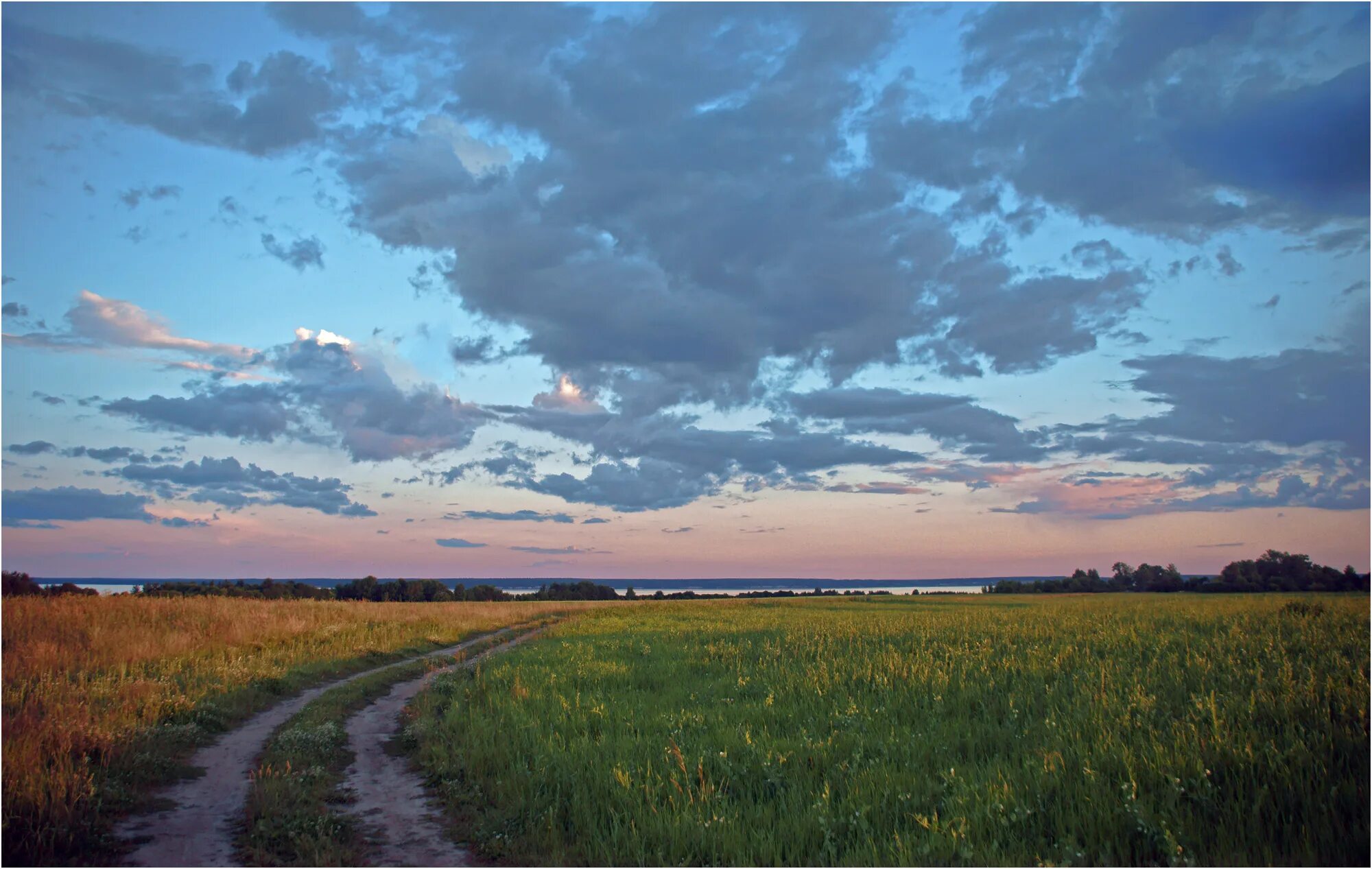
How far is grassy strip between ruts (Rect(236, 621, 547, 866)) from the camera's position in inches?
303

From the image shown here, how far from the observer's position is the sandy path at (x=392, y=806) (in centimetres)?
787

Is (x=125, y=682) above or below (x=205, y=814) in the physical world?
above

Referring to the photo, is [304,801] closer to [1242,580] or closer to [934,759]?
[934,759]

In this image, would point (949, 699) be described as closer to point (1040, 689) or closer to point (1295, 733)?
point (1040, 689)

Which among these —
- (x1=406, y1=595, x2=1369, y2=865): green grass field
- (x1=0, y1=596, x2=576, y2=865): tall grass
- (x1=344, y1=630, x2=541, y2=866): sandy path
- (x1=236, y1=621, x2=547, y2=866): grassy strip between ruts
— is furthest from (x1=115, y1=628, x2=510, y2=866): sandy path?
(x1=406, y1=595, x2=1369, y2=865): green grass field

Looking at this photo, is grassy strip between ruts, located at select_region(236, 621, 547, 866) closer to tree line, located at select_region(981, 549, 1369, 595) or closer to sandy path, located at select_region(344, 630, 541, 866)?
sandy path, located at select_region(344, 630, 541, 866)

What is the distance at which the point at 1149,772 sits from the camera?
305 inches

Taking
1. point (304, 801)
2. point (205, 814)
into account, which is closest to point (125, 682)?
point (205, 814)

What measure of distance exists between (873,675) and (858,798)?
7.24m

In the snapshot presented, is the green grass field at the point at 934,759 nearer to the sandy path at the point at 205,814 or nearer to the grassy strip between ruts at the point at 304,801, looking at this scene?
the grassy strip between ruts at the point at 304,801

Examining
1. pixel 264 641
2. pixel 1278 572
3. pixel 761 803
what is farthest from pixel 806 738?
pixel 1278 572

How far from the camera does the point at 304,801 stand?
30.1 feet

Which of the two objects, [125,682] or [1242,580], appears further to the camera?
[1242,580]

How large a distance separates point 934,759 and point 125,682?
16.8m
